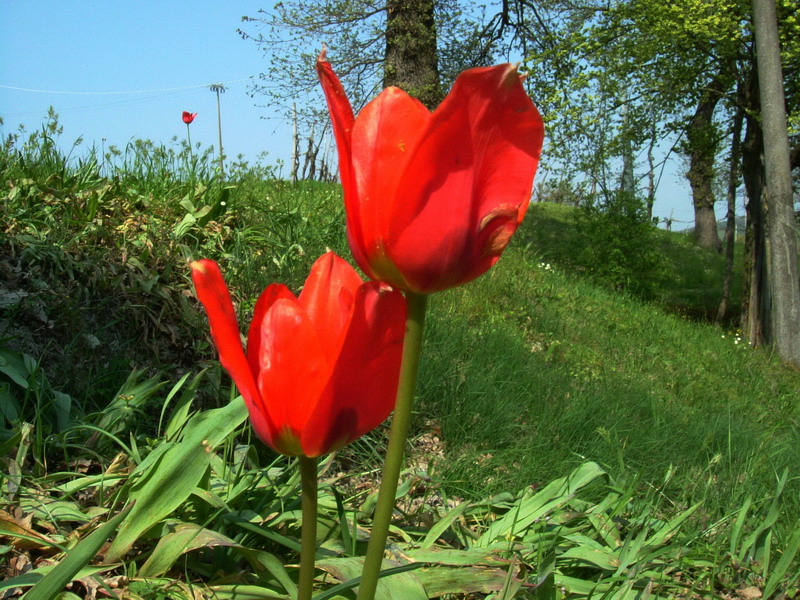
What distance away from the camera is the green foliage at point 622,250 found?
9664mm

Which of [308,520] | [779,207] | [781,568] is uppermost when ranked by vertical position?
[779,207]

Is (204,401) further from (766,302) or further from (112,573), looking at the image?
(766,302)

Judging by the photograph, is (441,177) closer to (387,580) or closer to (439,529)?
(387,580)

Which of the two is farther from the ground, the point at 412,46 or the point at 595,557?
the point at 412,46

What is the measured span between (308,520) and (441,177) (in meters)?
0.42

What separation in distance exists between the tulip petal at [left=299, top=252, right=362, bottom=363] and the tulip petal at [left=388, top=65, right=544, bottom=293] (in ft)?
0.48

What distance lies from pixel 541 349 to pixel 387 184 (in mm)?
4574

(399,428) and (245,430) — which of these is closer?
(399,428)

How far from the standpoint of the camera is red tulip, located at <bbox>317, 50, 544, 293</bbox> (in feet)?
2.27

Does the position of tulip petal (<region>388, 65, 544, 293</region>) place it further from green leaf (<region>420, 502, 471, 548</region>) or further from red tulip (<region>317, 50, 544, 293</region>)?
green leaf (<region>420, 502, 471, 548</region>)

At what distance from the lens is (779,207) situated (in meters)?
8.00

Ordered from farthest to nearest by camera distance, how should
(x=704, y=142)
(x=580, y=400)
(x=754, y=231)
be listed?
(x=704, y=142) → (x=754, y=231) → (x=580, y=400)

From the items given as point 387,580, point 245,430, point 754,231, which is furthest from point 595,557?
point 754,231

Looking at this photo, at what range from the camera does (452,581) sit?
1469 millimetres
